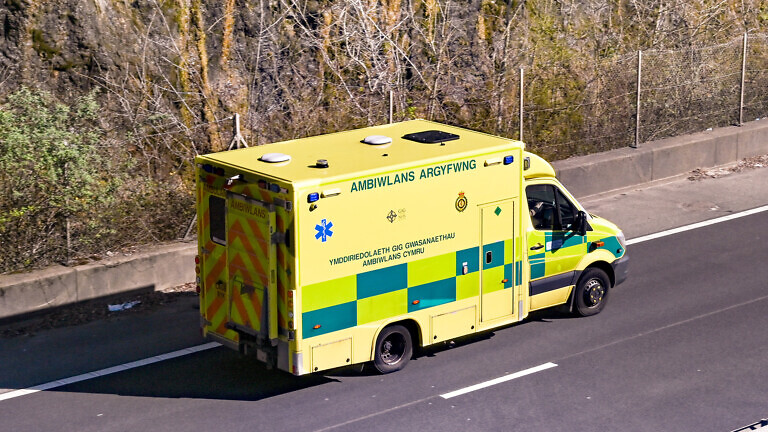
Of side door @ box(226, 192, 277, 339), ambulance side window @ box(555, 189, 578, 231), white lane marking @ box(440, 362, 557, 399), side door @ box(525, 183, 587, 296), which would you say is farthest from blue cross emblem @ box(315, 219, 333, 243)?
ambulance side window @ box(555, 189, 578, 231)

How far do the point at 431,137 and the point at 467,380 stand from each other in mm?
2542

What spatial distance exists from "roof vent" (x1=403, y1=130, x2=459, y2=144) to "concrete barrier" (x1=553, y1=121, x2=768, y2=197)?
18.2 feet

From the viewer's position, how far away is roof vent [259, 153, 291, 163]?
1156cm

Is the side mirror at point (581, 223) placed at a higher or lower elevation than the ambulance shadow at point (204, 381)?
higher

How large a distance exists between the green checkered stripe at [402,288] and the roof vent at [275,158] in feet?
4.16

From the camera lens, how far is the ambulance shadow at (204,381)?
38.9ft

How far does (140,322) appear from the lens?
45.3ft

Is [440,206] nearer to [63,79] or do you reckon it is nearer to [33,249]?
[33,249]

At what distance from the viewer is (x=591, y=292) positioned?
45.8 feet

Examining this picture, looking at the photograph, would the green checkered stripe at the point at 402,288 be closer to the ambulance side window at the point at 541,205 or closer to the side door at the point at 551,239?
the side door at the point at 551,239

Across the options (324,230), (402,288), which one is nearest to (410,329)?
(402,288)

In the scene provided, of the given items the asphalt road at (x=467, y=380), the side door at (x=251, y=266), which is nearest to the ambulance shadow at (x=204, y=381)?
the asphalt road at (x=467, y=380)

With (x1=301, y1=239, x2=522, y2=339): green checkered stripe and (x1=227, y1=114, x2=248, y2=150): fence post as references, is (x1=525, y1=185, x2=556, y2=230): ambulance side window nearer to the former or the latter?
(x1=301, y1=239, x2=522, y2=339): green checkered stripe

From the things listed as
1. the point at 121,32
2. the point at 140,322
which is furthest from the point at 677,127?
the point at 140,322
